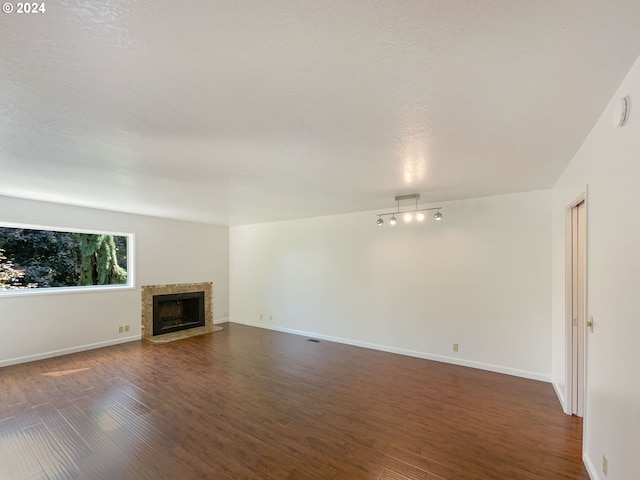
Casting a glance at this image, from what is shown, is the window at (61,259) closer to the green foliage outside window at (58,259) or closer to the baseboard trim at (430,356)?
the green foliage outside window at (58,259)

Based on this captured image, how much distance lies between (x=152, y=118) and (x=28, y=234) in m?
4.69

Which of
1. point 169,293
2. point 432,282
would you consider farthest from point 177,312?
point 432,282

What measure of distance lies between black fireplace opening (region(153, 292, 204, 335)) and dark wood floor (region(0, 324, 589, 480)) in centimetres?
163

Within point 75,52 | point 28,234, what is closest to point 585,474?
point 75,52

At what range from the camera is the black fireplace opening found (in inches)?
238

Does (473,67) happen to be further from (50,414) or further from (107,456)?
(50,414)

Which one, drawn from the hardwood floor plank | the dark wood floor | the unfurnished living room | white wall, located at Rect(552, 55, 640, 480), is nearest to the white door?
the unfurnished living room

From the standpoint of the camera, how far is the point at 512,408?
3059mm

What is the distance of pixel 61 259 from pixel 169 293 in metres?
1.97

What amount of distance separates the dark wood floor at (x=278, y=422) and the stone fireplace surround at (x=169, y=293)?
1.35 m

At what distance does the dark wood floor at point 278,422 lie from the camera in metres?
2.18

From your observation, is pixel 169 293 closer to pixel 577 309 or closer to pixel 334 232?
pixel 334 232

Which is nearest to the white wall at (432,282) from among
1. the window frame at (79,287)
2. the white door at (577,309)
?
the white door at (577,309)

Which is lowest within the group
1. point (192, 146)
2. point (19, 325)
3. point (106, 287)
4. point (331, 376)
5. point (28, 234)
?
point (331, 376)
